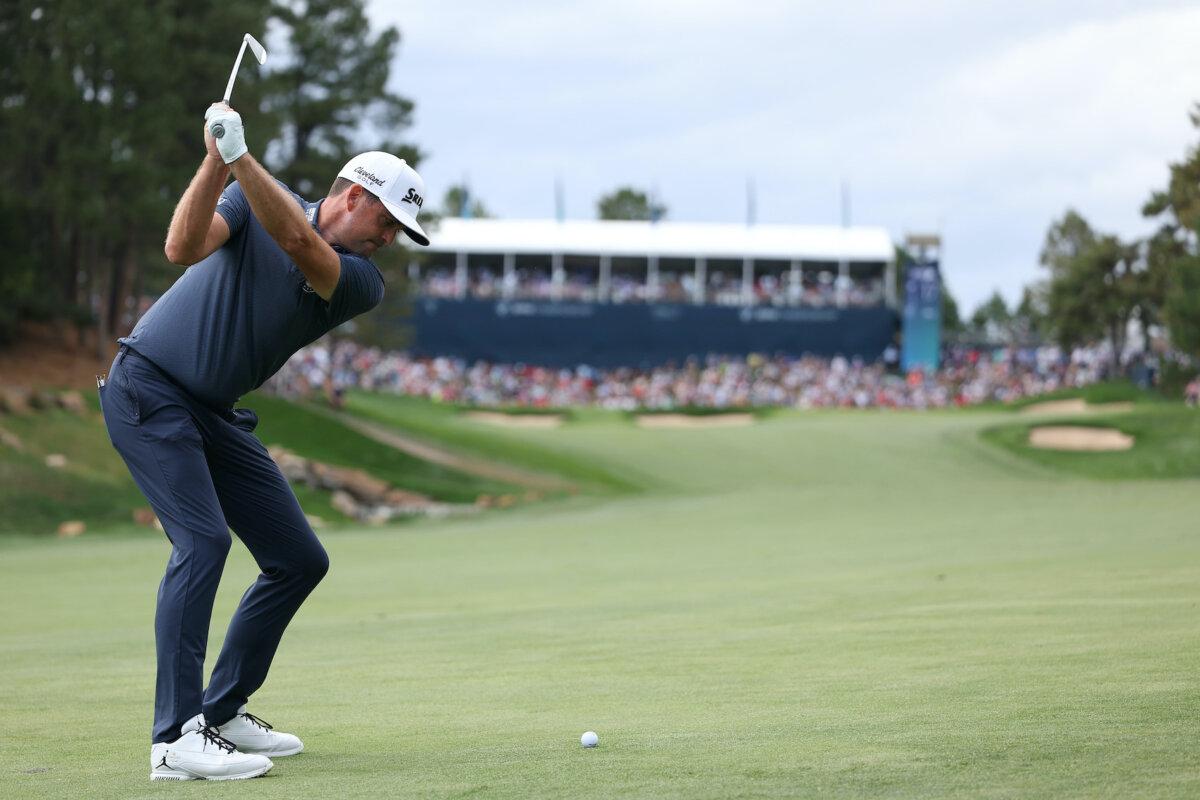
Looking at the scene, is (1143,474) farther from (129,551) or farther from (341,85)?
(341,85)

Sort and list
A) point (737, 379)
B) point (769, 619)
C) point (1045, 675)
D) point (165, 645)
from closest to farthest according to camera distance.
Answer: point (165, 645), point (1045, 675), point (769, 619), point (737, 379)

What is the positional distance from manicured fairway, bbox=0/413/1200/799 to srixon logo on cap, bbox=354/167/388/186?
2.32 meters

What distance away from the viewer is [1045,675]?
23.7 feet

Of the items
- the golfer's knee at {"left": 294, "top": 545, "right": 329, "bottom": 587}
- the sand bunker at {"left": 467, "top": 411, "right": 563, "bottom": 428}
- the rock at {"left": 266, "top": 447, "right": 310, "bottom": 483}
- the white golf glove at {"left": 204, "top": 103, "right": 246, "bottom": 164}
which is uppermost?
the white golf glove at {"left": 204, "top": 103, "right": 246, "bottom": 164}

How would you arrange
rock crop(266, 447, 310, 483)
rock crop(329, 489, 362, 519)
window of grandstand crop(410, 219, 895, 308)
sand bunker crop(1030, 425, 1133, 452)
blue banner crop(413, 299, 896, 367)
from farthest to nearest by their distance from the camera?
window of grandstand crop(410, 219, 895, 308) < blue banner crop(413, 299, 896, 367) < sand bunker crop(1030, 425, 1133, 452) < rock crop(266, 447, 310, 483) < rock crop(329, 489, 362, 519)

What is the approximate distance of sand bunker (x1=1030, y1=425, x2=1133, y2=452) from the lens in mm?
42312

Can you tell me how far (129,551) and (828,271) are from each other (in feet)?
220

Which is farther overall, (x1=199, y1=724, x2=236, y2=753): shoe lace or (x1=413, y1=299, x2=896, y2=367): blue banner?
(x1=413, y1=299, x2=896, y2=367): blue banner

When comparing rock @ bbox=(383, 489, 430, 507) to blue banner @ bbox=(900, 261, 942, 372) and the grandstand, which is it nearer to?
the grandstand

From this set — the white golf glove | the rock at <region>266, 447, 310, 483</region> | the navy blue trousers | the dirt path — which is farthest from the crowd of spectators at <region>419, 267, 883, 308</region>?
the white golf glove

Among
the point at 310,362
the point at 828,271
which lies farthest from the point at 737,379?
the point at 310,362

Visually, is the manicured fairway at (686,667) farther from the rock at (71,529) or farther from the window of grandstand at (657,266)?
the window of grandstand at (657,266)

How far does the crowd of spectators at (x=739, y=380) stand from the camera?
6931 cm

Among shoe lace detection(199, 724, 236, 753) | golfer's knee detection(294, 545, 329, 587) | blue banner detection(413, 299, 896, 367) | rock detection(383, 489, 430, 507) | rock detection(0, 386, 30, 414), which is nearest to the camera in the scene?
shoe lace detection(199, 724, 236, 753)
